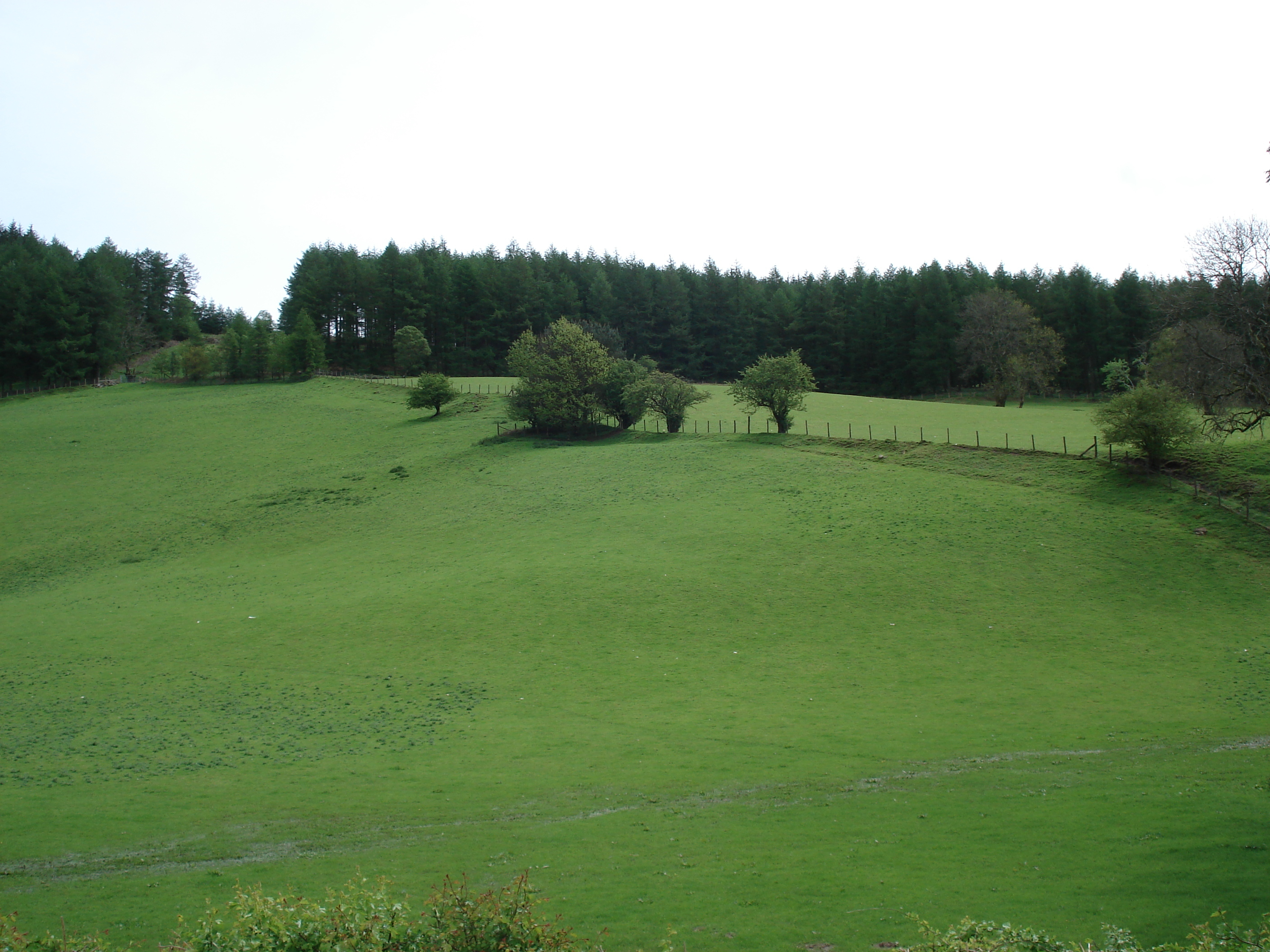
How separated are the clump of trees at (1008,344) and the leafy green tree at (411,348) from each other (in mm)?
63463

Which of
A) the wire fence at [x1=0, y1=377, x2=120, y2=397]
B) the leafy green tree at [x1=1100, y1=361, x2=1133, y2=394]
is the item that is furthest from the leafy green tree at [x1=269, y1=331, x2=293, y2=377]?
the leafy green tree at [x1=1100, y1=361, x2=1133, y2=394]

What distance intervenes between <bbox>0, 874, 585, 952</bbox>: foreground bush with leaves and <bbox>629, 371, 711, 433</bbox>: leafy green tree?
5754 centimetres

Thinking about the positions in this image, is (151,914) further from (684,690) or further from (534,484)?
(534,484)

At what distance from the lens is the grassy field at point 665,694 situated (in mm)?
14617

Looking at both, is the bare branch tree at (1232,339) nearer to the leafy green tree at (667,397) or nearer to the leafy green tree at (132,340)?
the leafy green tree at (667,397)

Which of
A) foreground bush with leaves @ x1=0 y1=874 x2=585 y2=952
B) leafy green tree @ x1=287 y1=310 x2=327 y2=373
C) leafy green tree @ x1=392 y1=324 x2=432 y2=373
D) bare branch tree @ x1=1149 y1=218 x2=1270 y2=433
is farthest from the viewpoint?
leafy green tree @ x1=392 y1=324 x2=432 y2=373

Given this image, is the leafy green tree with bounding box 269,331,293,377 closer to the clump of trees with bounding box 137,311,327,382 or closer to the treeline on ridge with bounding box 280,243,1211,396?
the clump of trees with bounding box 137,311,327,382

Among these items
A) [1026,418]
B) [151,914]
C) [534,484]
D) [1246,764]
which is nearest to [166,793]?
[151,914]

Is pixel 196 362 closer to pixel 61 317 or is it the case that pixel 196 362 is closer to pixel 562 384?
pixel 61 317

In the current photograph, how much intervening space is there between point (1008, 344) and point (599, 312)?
57063mm

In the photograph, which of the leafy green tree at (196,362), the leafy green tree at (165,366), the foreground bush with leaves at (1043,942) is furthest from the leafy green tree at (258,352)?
the foreground bush with leaves at (1043,942)

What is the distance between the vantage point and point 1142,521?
38281mm

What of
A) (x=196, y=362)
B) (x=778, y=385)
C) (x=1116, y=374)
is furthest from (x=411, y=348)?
(x=1116, y=374)

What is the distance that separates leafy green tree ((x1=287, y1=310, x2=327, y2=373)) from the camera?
95.6m
